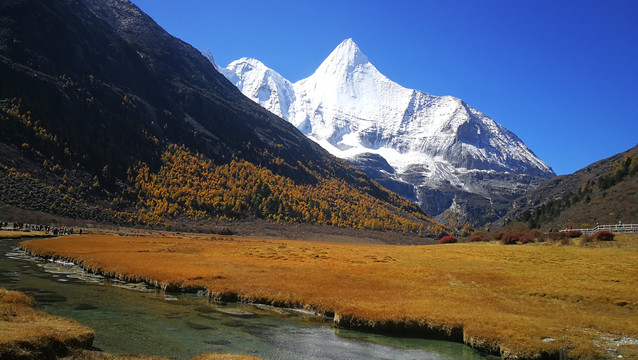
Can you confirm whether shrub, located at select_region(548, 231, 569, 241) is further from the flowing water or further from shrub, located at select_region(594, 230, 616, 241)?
the flowing water

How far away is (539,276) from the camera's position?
43.2 meters

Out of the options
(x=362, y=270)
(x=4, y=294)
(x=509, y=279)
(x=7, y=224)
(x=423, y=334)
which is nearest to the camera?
(x=4, y=294)

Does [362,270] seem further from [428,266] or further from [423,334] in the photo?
[423,334]

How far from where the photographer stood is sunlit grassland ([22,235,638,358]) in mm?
25609

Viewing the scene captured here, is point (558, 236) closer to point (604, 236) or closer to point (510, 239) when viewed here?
point (604, 236)

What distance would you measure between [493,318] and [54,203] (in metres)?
137

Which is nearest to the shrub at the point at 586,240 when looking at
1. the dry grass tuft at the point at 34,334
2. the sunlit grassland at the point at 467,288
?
the sunlit grassland at the point at 467,288

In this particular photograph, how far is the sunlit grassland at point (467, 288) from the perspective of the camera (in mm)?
25609

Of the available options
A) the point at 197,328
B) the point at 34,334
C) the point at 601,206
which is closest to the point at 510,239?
the point at 601,206

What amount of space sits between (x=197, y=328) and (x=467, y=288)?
2692 cm

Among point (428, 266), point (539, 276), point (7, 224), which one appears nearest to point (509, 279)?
point (539, 276)

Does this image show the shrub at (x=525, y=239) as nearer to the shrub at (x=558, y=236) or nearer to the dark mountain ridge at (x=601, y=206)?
the shrub at (x=558, y=236)

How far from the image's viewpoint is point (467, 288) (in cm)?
3959

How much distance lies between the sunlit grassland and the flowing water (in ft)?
7.46
